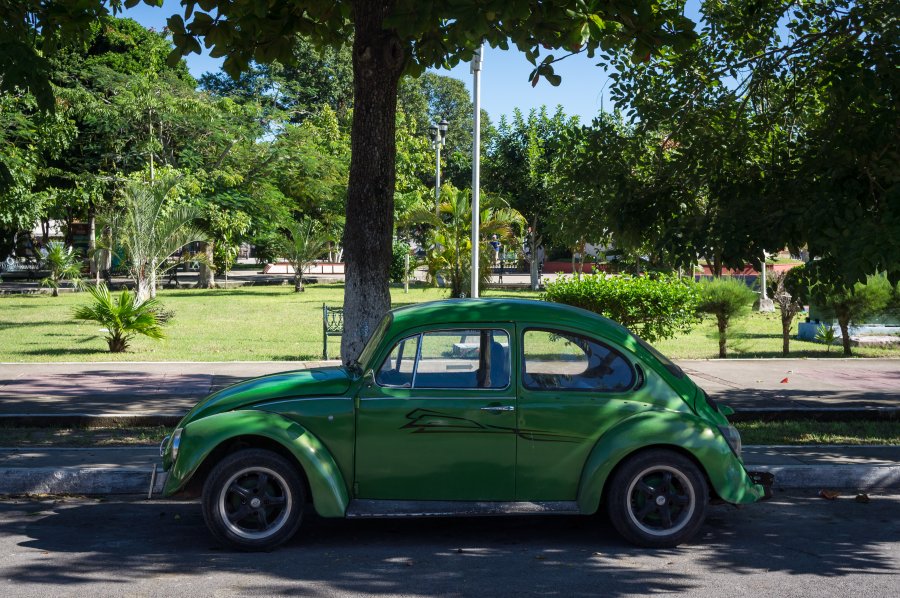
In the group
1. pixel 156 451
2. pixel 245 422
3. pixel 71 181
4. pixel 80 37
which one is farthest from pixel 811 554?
pixel 71 181

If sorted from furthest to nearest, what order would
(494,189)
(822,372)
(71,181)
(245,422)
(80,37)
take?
(494,189) < (71,181) < (822,372) < (80,37) < (245,422)

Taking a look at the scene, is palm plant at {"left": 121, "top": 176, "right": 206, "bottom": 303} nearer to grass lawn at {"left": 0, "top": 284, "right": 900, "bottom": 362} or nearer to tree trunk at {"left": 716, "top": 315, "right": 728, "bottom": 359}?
grass lawn at {"left": 0, "top": 284, "right": 900, "bottom": 362}

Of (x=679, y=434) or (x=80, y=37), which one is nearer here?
(x=679, y=434)

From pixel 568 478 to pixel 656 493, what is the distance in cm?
57

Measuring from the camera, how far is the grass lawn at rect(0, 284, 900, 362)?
1628 centimetres

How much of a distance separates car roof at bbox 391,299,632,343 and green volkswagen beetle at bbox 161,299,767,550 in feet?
0.05

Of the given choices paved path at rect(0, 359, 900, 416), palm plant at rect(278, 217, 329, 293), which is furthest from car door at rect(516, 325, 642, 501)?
palm plant at rect(278, 217, 329, 293)

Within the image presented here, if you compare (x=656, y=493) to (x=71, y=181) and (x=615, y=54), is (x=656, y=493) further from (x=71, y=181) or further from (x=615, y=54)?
(x=71, y=181)

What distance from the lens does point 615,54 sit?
35.3ft

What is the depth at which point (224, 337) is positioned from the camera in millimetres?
19312

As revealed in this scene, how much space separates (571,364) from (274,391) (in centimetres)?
192

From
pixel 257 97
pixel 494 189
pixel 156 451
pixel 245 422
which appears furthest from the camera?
pixel 257 97

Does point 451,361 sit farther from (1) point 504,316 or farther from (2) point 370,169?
(2) point 370,169

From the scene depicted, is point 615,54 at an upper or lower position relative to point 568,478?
upper
